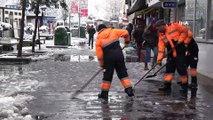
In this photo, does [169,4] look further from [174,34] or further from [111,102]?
[111,102]

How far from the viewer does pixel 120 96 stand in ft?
30.7

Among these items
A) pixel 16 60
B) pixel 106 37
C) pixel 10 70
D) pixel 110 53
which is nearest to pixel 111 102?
pixel 110 53

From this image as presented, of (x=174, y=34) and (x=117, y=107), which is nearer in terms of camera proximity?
(x=117, y=107)

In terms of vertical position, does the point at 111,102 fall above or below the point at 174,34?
below

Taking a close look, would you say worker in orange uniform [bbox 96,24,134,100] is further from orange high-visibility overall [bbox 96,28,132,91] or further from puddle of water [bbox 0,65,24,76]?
puddle of water [bbox 0,65,24,76]

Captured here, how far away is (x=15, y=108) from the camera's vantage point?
7598 millimetres

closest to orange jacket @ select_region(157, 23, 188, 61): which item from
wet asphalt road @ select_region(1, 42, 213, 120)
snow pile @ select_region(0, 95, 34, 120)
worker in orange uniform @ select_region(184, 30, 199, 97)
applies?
worker in orange uniform @ select_region(184, 30, 199, 97)

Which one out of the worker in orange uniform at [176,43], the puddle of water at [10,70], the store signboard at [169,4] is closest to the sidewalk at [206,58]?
the worker in orange uniform at [176,43]

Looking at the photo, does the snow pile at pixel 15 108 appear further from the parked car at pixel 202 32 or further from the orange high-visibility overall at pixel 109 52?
the parked car at pixel 202 32

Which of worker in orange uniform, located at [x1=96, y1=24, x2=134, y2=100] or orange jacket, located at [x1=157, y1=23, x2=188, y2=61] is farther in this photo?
orange jacket, located at [x1=157, y1=23, x2=188, y2=61]

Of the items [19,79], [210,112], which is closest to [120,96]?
[210,112]

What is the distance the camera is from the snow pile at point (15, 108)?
7031 millimetres

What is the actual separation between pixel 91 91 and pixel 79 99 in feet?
3.51

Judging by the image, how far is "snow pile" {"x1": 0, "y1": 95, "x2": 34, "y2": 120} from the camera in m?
7.03
